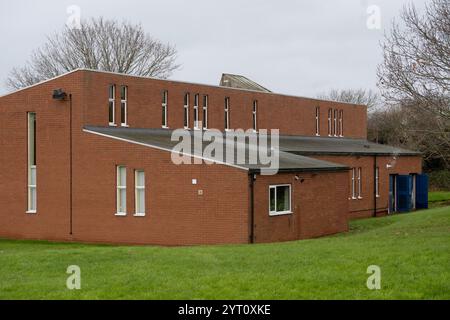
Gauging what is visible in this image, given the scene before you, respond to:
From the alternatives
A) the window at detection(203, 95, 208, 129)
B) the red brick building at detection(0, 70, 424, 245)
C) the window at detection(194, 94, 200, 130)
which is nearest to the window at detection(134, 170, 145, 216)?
the red brick building at detection(0, 70, 424, 245)

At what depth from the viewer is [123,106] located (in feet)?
103

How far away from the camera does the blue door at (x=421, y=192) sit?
48.1 meters

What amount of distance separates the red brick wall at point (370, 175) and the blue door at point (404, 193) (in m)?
0.69

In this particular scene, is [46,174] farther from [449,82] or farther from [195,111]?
[449,82]

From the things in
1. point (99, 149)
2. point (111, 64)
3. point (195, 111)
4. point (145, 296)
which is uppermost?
point (111, 64)

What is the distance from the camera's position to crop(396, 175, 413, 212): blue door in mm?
47562

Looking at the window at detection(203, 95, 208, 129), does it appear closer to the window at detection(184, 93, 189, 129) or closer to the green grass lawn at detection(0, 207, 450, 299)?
the window at detection(184, 93, 189, 129)

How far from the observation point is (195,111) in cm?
3659

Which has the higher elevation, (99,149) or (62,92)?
(62,92)

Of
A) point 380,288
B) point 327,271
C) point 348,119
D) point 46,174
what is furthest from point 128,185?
point 348,119

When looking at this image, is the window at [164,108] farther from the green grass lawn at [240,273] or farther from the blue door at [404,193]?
the blue door at [404,193]

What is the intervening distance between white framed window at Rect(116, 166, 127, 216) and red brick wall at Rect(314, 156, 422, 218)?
1432cm

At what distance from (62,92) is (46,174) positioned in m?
3.59

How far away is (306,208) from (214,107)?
431 inches
